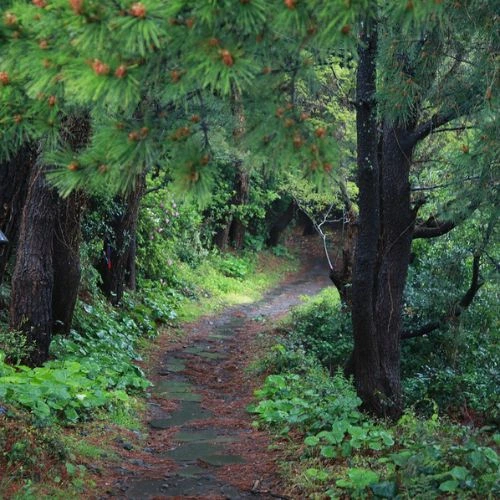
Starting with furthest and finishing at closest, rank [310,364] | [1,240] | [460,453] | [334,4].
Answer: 1. [310,364]
2. [1,240]
3. [460,453]
4. [334,4]

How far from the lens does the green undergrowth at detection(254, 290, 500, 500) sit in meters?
5.14

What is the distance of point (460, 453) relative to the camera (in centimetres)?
536

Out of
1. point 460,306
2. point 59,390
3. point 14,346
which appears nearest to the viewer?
point 59,390

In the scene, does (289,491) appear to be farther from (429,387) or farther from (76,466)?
(429,387)

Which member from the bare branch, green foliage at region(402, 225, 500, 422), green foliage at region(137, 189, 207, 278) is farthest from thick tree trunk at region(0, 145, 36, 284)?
green foliage at region(402, 225, 500, 422)

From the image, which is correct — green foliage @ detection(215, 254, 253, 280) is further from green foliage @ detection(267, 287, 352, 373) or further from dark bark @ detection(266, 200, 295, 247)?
green foliage @ detection(267, 287, 352, 373)

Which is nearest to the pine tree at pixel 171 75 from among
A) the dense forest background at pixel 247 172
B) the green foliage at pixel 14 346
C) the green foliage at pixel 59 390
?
the dense forest background at pixel 247 172

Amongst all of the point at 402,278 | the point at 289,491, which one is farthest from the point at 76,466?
the point at 402,278

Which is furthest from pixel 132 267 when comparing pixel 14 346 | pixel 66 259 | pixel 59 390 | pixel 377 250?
pixel 59 390

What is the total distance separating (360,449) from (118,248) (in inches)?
317

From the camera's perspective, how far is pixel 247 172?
4.86 m

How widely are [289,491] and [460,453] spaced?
4.89ft

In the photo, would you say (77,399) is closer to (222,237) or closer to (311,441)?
(311,441)

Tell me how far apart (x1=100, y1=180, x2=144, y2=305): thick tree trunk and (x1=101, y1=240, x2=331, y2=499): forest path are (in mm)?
1529
